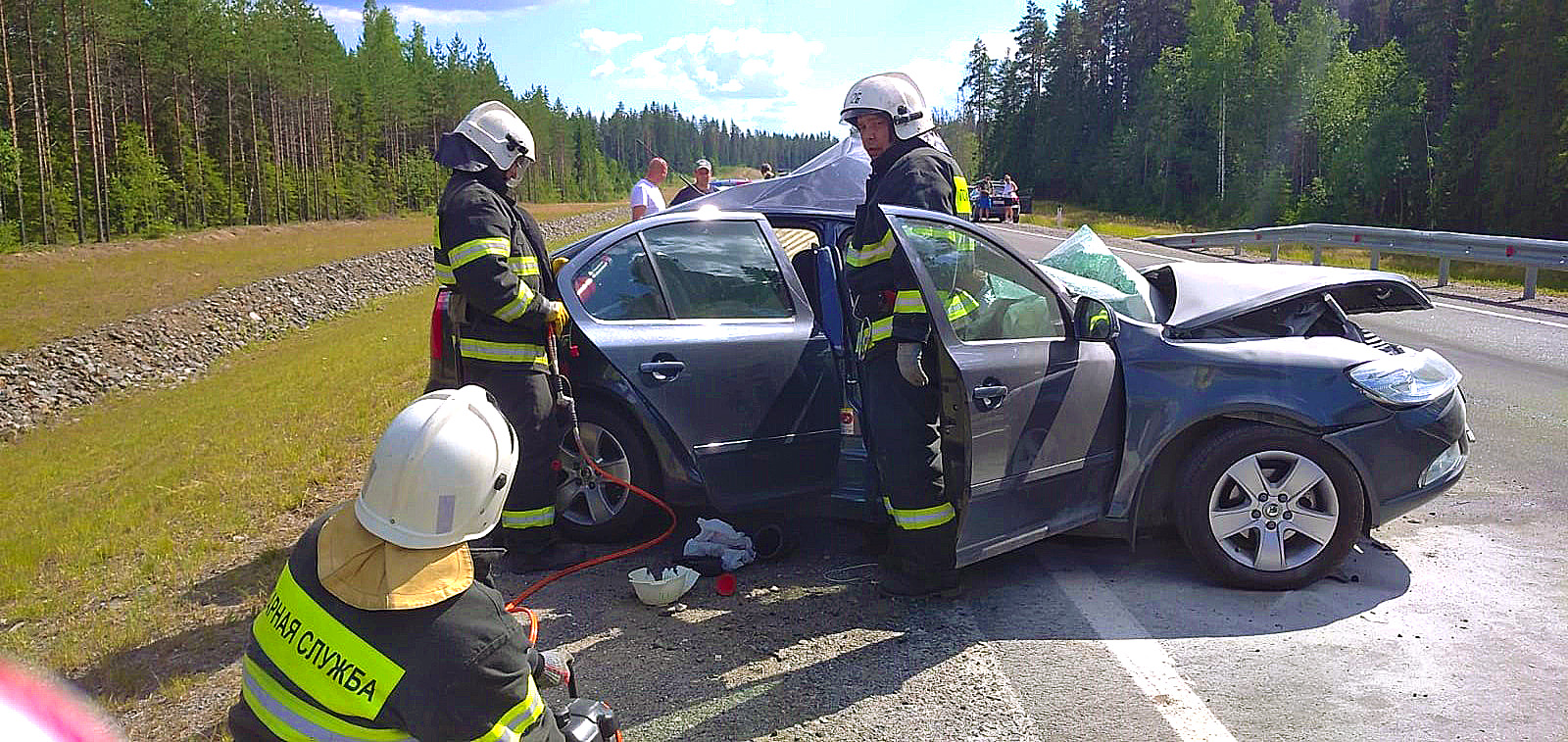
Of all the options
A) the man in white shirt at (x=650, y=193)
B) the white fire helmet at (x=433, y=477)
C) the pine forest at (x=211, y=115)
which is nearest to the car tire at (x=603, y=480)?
the white fire helmet at (x=433, y=477)

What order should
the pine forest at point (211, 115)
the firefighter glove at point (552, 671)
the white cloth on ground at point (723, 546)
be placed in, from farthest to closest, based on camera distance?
1. the pine forest at point (211, 115)
2. the white cloth on ground at point (723, 546)
3. the firefighter glove at point (552, 671)

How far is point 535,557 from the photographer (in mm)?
5023

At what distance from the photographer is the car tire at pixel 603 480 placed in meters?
5.14

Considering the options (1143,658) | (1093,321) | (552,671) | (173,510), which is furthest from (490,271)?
(173,510)

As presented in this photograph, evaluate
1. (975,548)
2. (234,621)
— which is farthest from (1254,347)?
(234,621)

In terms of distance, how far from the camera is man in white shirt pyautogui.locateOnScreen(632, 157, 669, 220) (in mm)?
10484

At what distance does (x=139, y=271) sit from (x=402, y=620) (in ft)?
116

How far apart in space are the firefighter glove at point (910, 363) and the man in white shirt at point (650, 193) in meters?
6.22

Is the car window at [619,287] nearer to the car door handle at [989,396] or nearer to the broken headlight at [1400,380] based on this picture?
the car door handle at [989,396]

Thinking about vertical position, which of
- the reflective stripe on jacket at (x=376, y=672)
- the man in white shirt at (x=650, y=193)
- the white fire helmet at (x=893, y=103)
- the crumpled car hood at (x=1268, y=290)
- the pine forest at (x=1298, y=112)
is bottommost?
the reflective stripe on jacket at (x=376, y=672)

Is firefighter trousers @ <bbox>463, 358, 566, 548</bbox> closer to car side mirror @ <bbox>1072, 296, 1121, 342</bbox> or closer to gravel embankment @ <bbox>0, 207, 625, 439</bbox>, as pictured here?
car side mirror @ <bbox>1072, 296, 1121, 342</bbox>

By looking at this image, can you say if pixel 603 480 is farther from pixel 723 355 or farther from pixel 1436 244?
pixel 1436 244

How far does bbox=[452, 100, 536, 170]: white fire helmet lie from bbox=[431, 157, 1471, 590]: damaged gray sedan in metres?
0.65

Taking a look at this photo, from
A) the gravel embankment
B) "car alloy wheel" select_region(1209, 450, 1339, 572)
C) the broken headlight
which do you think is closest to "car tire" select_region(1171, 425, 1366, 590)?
"car alloy wheel" select_region(1209, 450, 1339, 572)
